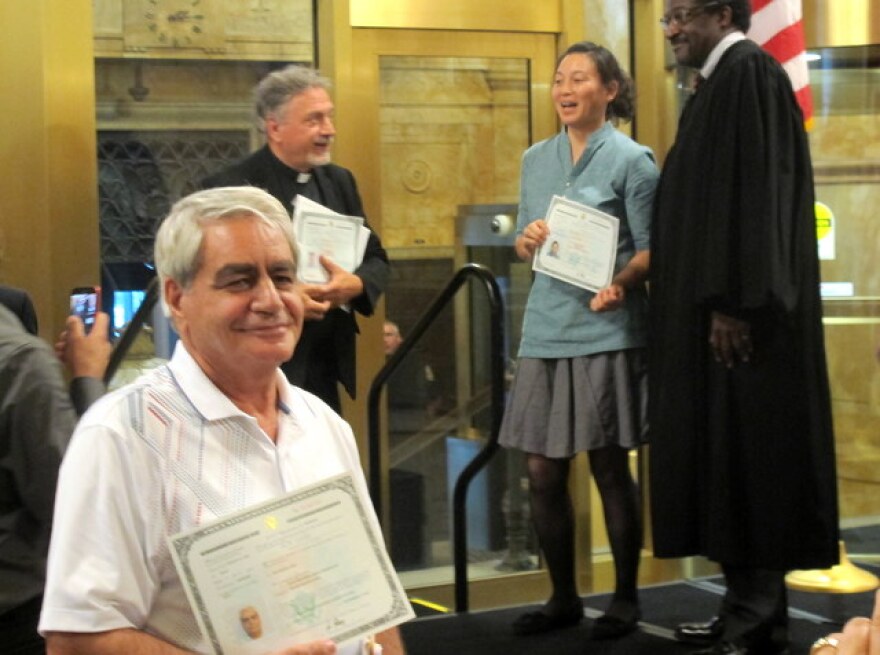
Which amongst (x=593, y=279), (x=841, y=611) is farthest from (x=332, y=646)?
(x=841, y=611)

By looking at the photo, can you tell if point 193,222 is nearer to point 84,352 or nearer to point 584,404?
point 84,352

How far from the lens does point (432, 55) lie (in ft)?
19.2

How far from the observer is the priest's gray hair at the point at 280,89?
14.4ft

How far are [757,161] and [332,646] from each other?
87.6 inches

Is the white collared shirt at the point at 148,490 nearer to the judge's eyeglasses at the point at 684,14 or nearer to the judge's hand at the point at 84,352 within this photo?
the judge's hand at the point at 84,352

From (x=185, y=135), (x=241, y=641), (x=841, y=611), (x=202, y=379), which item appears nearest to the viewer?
(x=241, y=641)

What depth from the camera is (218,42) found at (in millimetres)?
5641

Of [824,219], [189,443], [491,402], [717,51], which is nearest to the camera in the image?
[189,443]

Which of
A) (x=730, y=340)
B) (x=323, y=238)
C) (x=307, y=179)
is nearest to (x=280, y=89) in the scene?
(x=307, y=179)

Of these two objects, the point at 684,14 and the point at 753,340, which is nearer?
the point at 753,340

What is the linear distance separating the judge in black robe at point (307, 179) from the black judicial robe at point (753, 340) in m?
0.97

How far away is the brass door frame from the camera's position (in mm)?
5707

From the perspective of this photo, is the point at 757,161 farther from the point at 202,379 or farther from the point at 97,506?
the point at 97,506

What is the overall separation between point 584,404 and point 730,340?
1.96 ft
